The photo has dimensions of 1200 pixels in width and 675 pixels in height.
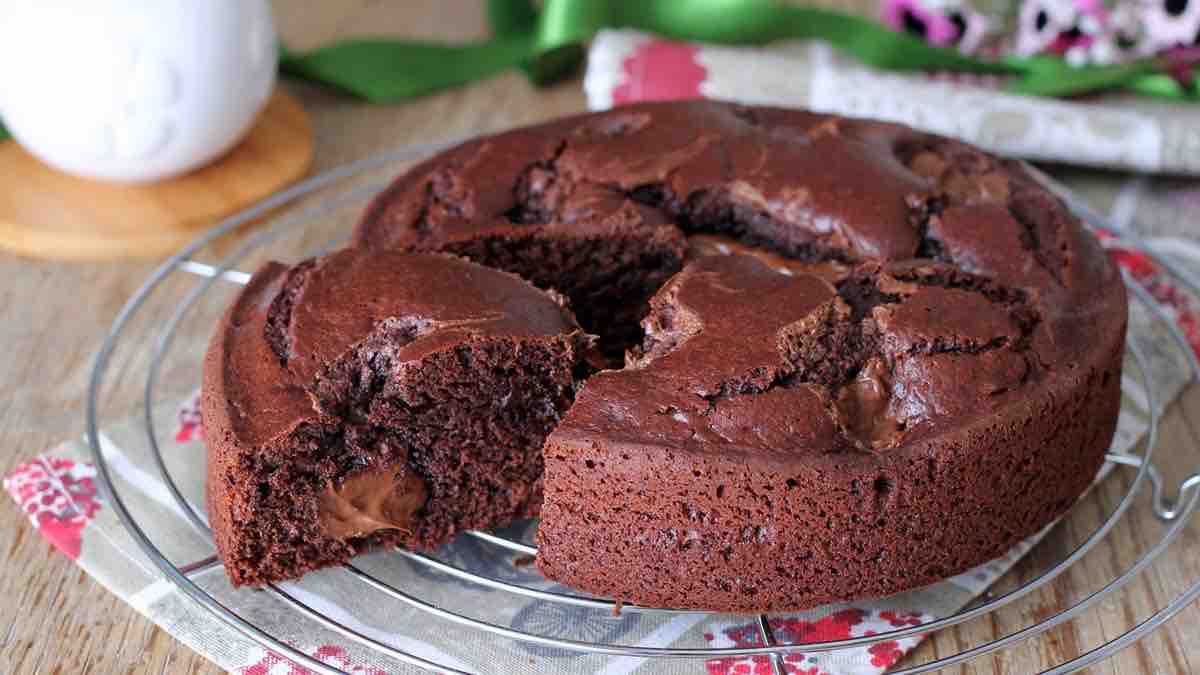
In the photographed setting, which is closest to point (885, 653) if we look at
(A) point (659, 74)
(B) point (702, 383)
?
(B) point (702, 383)

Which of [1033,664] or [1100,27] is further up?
[1100,27]

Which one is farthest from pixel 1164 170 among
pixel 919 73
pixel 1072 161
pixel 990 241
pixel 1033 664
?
pixel 1033 664

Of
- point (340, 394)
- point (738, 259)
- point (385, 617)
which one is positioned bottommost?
point (385, 617)

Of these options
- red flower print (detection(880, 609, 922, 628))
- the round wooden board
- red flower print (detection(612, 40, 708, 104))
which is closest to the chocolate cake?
red flower print (detection(880, 609, 922, 628))

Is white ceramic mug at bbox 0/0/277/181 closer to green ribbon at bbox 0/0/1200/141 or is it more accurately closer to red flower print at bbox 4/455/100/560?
green ribbon at bbox 0/0/1200/141

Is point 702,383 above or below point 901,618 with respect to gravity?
above

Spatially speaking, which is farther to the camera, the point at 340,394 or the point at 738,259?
the point at 738,259

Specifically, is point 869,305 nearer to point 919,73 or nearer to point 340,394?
point 340,394

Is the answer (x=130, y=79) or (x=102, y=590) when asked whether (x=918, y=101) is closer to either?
(x=130, y=79)

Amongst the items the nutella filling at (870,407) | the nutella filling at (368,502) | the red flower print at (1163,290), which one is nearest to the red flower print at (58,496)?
the nutella filling at (368,502)
